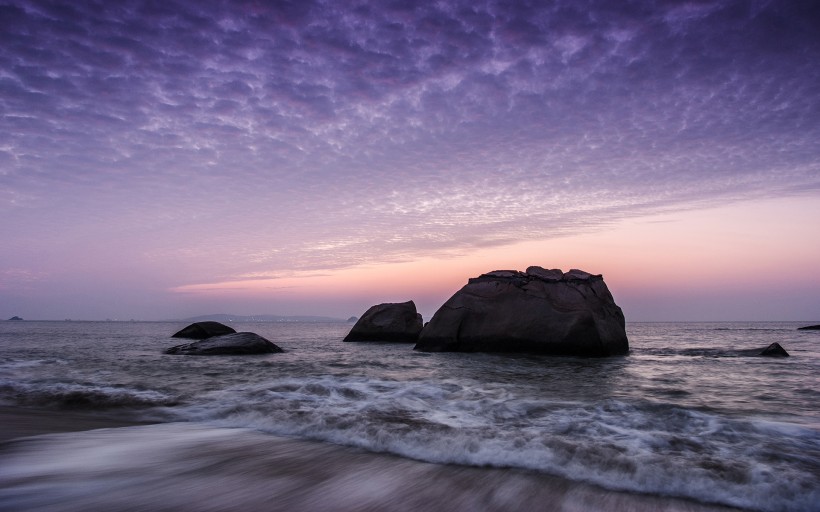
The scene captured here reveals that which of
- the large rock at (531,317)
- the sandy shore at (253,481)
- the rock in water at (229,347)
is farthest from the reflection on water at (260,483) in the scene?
the rock in water at (229,347)

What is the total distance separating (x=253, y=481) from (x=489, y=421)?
2.58 metres

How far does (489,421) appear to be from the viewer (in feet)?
15.7

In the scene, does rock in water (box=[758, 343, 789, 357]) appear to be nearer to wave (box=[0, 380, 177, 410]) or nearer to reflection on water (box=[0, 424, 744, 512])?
reflection on water (box=[0, 424, 744, 512])

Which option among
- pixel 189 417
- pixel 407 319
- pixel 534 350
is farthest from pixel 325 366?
pixel 407 319

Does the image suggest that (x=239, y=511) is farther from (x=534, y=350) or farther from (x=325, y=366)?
(x=534, y=350)

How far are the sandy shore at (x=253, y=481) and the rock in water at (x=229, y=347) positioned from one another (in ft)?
33.5

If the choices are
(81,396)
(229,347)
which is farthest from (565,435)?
(229,347)

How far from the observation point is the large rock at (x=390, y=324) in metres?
20.5

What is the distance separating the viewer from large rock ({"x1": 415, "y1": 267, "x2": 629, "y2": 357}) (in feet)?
40.4

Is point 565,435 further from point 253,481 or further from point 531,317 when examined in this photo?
point 531,317

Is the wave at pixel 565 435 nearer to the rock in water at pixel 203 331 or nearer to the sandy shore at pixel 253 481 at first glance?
the sandy shore at pixel 253 481

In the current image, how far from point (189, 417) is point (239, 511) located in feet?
11.0

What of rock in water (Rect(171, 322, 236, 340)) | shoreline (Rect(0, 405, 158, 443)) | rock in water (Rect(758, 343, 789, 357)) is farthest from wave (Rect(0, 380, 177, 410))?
rock in water (Rect(758, 343, 789, 357))

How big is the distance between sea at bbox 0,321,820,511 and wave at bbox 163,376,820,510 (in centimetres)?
1
